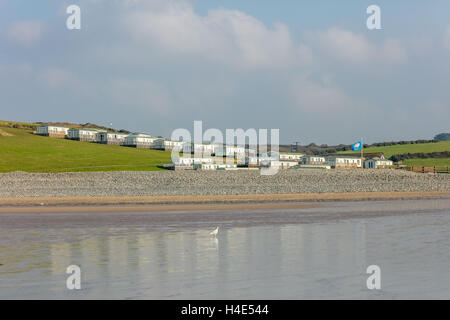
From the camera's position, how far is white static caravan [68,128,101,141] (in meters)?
143

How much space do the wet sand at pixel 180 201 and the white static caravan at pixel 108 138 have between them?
280 feet

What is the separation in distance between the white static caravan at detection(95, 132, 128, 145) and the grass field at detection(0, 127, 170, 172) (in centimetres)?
1208

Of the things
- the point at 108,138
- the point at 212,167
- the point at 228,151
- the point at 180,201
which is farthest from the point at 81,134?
the point at 180,201

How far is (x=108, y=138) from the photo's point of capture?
14450cm

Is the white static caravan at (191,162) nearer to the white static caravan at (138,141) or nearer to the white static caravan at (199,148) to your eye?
the white static caravan at (199,148)

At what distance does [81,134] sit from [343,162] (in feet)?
220

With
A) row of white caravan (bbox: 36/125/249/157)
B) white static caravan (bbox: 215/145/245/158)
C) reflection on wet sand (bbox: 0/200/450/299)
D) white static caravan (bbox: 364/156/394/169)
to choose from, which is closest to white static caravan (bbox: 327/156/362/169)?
white static caravan (bbox: 364/156/394/169)

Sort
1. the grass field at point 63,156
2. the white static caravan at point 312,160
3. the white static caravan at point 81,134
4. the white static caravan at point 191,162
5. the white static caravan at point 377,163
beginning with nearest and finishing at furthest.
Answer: the grass field at point 63,156, the white static caravan at point 191,162, the white static caravan at point 377,163, the white static caravan at point 312,160, the white static caravan at point 81,134

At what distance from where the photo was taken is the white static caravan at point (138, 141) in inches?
5689

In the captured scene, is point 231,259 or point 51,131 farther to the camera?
point 51,131

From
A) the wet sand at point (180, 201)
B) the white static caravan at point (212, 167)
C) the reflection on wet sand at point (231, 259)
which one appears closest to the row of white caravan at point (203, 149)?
the white static caravan at point (212, 167)

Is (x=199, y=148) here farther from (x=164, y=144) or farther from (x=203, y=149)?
(x=164, y=144)

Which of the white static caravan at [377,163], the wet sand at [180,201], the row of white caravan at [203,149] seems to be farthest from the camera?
the row of white caravan at [203,149]

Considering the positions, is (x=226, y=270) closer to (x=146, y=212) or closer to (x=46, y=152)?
(x=146, y=212)
